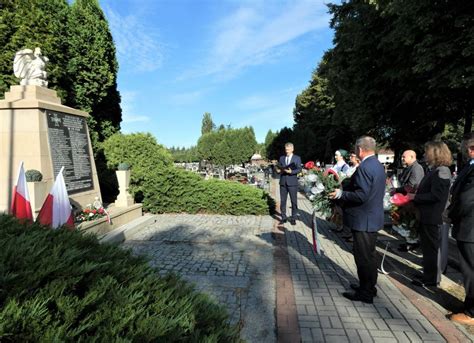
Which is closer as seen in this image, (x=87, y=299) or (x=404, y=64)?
(x=87, y=299)

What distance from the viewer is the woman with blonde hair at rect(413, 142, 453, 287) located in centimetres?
410

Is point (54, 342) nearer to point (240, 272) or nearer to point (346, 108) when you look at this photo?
point (240, 272)

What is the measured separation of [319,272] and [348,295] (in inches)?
38.2

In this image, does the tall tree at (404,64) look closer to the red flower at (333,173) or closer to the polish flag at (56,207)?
the red flower at (333,173)

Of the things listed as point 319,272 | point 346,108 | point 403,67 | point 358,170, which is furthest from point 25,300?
point 346,108

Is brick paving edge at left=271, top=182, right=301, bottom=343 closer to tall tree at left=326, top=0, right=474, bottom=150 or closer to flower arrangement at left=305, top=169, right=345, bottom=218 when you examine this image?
flower arrangement at left=305, top=169, right=345, bottom=218

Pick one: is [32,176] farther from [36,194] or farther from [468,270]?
[468,270]

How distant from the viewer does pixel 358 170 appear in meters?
3.67

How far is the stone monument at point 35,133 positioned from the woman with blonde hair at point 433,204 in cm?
671

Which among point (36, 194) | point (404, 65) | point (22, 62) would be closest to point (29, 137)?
point (36, 194)

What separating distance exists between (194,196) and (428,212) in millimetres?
7104

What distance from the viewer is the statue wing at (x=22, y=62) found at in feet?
22.6

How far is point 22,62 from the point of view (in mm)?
6926

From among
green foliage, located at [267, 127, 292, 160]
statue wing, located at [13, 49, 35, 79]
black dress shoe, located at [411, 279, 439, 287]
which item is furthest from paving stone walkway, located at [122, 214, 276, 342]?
green foliage, located at [267, 127, 292, 160]
